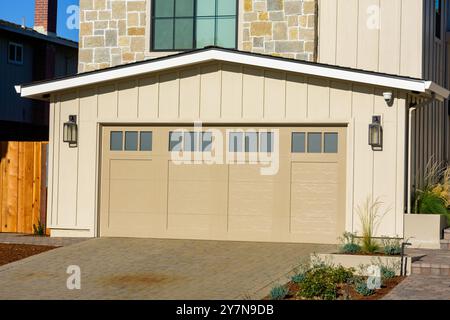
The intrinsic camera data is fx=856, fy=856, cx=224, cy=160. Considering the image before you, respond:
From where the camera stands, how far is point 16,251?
50.3 feet

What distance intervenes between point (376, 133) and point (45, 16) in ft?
60.0

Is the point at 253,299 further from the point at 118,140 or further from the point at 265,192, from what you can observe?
the point at 118,140

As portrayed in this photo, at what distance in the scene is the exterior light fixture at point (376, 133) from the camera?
51.3 ft

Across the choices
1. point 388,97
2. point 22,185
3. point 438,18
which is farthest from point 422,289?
point 438,18

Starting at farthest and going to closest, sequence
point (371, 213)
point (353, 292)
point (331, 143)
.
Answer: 1. point (331, 143)
2. point (371, 213)
3. point (353, 292)

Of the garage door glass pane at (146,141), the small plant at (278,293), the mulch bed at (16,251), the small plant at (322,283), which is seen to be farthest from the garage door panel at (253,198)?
the small plant at (278,293)

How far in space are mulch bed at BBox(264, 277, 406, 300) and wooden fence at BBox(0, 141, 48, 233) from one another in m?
7.77

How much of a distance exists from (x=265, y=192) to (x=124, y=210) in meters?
2.90

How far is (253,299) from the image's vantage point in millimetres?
10883

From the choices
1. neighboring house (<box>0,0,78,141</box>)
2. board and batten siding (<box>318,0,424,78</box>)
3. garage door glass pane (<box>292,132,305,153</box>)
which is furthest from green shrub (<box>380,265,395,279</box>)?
neighboring house (<box>0,0,78,141</box>)

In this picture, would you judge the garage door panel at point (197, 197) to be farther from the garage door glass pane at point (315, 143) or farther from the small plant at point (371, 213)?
the small plant at point (371, 213)

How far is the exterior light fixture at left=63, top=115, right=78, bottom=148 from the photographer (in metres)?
17.2

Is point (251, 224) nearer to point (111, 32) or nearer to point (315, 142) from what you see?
point (315, 142)

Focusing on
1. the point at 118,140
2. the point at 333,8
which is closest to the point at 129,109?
the point at 118,140
